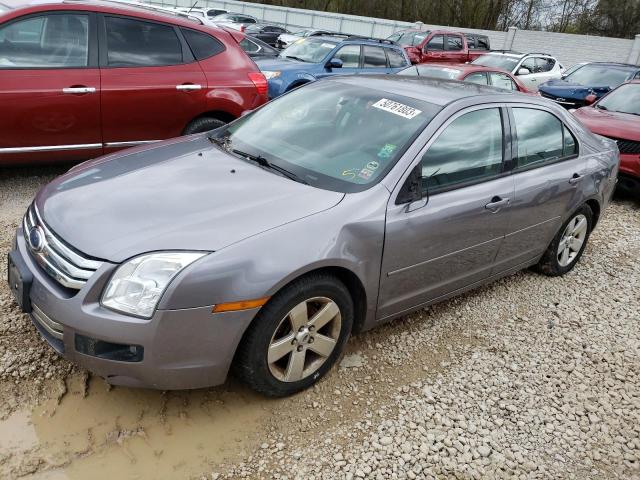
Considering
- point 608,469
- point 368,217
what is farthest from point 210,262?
point 608,469

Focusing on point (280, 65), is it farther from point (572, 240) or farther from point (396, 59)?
point (572, 240)

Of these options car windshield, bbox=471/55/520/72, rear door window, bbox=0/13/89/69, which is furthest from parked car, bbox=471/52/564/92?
rear door window, bbox=0/13/89/69

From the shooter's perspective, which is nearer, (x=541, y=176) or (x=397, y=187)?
(x=397, y=187)

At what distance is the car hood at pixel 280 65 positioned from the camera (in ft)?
32.2

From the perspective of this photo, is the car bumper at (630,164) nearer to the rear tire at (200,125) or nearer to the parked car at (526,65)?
the rear tire at (200,125)

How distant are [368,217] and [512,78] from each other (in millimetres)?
8239

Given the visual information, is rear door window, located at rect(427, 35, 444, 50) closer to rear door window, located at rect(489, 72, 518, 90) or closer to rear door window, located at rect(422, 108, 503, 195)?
rear door window, located at rect(489, 72, 518, 90)

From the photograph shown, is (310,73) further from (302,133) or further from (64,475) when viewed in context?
(64,475)

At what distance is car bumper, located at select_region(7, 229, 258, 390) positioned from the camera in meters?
2.30

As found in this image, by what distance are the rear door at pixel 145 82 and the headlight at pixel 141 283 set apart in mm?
3285

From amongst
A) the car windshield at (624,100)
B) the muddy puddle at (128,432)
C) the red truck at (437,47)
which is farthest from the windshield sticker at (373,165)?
the red truck at (437,47)

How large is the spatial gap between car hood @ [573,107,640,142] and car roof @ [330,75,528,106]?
3551 millimetres

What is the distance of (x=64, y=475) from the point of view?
90.3 inches

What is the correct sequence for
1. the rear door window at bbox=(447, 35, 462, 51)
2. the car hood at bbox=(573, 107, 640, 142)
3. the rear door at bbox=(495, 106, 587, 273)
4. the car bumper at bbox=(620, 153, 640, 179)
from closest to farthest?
the rear door at bbox=(495, 106, 587, 273)
the car bumper at bbox=(620, 153, 640, 179)
the car hood at bbox=(573, 107, 640, 142)
the rear door window at bbox=(447, 35, 462, 51)
